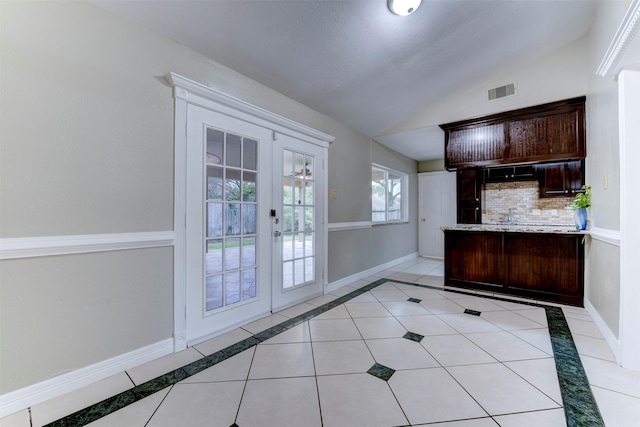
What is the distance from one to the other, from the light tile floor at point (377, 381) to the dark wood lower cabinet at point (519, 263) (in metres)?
0.60

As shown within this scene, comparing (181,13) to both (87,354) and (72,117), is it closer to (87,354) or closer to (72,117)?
(72,117)

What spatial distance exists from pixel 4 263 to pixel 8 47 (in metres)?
1.16

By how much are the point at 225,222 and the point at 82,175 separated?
40.6 inches

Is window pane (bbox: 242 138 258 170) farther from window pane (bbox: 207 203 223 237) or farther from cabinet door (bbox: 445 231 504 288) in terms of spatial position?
cabinet door (bbox: 445 231 504 288)

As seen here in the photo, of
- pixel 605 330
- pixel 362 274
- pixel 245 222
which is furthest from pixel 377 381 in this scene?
pixel 362 274

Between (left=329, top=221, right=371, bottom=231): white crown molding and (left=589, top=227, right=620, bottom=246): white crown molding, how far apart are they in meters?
2.63

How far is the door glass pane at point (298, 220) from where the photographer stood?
3047 mm

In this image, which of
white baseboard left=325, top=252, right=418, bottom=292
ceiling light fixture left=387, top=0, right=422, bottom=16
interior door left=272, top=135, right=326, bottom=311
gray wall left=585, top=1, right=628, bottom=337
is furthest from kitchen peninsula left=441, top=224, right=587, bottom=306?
ceiling light fixture left=387, top=0, right=422, bottom=16

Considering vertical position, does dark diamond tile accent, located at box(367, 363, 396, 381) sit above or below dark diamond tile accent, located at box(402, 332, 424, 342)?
below

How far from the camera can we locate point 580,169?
335cm

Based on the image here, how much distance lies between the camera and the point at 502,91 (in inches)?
143

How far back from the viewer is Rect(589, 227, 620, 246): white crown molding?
6.76 feet

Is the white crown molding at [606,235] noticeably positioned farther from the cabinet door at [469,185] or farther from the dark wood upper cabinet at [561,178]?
the cabinet door at [469,185]

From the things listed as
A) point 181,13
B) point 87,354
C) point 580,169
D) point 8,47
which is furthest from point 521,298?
point 8,47
